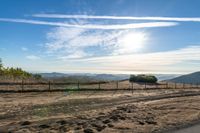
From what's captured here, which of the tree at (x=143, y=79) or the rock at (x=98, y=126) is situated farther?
A: the tree at (x=143, y=79)

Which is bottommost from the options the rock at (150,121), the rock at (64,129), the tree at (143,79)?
the rock at (64,129)

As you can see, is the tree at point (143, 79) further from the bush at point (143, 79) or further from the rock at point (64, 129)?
the rock at point (64, 129)

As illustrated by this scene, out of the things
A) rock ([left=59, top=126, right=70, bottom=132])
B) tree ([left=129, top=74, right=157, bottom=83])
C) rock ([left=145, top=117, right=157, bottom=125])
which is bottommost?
rock ([left=59, top=126, right=70, bottom=132])

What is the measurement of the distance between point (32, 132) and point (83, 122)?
3166 mm

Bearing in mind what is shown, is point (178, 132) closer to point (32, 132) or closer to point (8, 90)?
point (32, 132)

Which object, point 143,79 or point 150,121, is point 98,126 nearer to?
point 150,121

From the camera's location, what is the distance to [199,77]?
170 m

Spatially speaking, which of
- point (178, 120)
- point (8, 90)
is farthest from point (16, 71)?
point (178, 120)

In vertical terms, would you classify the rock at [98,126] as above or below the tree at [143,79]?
below

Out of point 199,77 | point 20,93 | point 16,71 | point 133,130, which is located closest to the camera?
point 133,130

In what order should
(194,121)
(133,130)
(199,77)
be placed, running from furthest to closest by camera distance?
(199,77), (194,121), (133,130)

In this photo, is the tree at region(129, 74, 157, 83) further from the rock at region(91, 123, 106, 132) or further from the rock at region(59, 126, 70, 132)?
the rock at region(59, 126, 70, 132)

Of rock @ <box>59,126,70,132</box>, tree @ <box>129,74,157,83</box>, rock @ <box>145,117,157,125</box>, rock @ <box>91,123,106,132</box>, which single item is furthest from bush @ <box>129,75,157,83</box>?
rock @ <box>59,126,70,132</box>

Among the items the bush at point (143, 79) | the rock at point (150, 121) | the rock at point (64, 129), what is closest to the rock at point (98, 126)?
the rock at point (64, 129)
